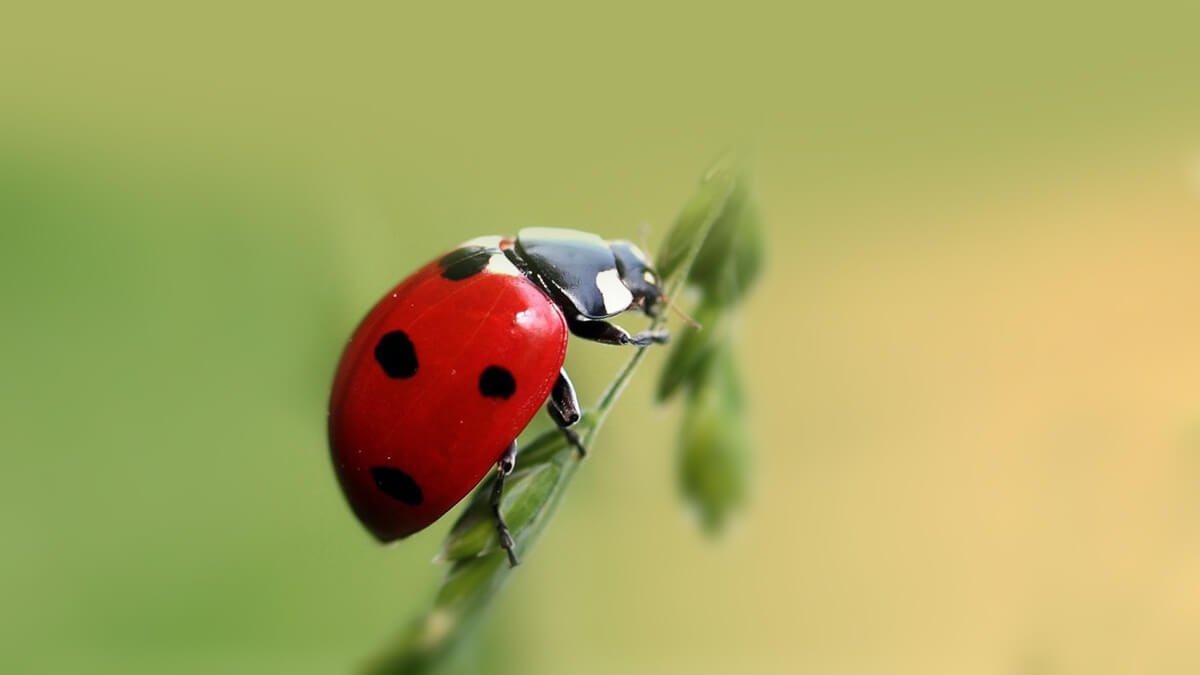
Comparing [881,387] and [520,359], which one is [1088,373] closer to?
[881,387]

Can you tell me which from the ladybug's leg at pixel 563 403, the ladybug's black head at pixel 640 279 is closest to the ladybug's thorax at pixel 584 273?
the ladybug's black head at pixel 640 279

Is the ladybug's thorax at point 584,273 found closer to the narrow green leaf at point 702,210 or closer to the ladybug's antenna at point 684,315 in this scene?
the ladybug's antenna at point 684,315

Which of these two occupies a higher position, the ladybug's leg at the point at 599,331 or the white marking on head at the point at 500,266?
the white marking on head at the point at 500,266

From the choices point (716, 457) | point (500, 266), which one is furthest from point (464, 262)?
point (716, 457)

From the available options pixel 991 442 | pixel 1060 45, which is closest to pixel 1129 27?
pixel 1060 45

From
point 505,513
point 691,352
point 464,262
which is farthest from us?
point 464,262

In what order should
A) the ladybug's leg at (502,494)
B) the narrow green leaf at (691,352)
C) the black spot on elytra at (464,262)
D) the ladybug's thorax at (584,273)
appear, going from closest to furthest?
the ladybug's leg at (502,494), the narrow green leaf at (691,352), the black spot on elytra at (464,262), the ladybug's thorax at (584,273)

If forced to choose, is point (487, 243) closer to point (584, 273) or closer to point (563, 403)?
point (584, 273)
